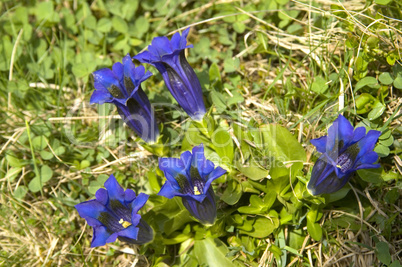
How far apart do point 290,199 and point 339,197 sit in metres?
0.29

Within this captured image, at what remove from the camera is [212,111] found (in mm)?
3029

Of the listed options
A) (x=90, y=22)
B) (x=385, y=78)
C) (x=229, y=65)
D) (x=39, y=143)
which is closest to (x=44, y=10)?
(x=90, y=22)

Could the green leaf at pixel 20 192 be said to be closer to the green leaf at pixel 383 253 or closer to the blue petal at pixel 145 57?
the blue petal at pixel 145 57

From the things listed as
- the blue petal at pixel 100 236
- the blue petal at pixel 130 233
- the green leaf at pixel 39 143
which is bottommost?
the green leaf at pixel 39 143

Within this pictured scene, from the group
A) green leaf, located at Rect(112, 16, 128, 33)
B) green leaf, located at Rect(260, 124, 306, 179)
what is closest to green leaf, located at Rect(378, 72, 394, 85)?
green leaf, located at Rect(260, 124, 306, 179)

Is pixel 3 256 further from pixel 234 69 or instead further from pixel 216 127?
pixel 234 69

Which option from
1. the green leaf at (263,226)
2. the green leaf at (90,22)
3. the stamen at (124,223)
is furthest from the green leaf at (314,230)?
the green leaf at (90,22)

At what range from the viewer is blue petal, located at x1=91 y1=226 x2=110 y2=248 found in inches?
82.6

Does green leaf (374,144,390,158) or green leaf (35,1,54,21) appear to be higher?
green leaf (35,1,54,21)

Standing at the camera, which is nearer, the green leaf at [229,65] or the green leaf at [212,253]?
the green leaf at [212,253]

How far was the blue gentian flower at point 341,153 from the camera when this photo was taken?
79.2 inches

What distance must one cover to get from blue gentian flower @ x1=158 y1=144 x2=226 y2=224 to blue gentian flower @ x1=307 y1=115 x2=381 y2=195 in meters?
0.56

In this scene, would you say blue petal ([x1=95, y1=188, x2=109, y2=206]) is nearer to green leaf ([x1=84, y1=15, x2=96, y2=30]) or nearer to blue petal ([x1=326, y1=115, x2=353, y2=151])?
blue petal ([x1=326, y1=115, x2=353, y2=151])

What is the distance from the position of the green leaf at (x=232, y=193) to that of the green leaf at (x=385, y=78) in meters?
1.20
